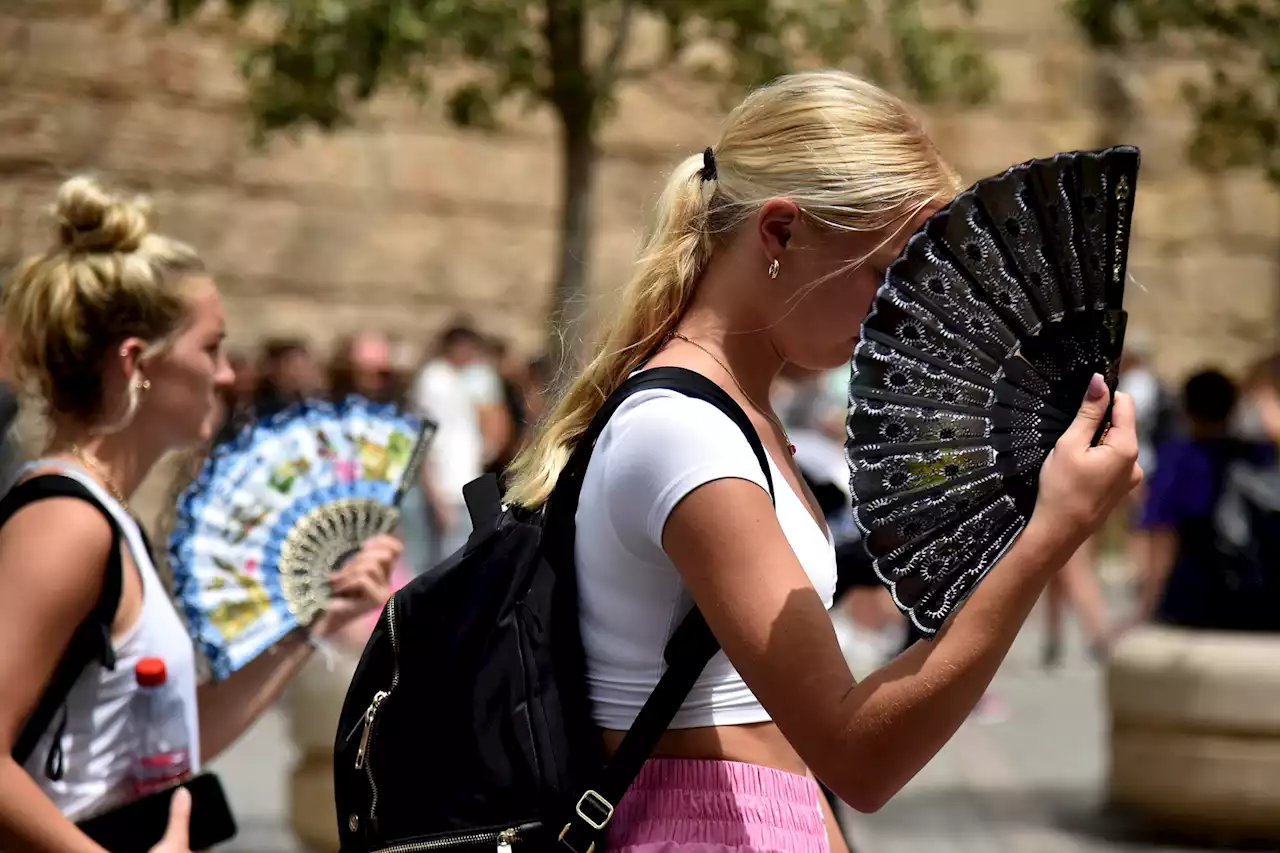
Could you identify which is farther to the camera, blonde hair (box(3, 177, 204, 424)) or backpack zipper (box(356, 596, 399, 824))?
blonde hair (box(3, 177, 204, 424))

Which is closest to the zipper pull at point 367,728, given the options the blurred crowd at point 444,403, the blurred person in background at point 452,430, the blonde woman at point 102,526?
the blonde woman at point 102,526

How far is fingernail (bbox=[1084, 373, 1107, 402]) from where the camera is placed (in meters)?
1.83

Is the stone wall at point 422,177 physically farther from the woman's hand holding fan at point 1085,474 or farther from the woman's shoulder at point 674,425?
the woman's hand holding fan at point 1085,474

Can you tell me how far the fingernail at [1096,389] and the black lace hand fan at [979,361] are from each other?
22 mm

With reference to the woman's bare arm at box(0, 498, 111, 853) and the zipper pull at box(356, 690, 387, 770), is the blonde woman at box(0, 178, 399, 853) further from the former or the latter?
the zipper pull at box(356, 690, 387, 770)

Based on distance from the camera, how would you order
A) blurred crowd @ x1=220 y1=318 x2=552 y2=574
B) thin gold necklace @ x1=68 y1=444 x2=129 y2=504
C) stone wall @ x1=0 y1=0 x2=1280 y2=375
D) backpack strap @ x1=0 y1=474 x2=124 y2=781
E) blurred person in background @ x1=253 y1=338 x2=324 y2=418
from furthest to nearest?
stone wall @ x1=0 y1=0 x2=1280 y2=375
blurred crowd @ x1=220 y1=318 x2=552 y2=574
blurred person in background @ x1=253 y1=338 x2=324 y2=418
thin gold necklace @ x1=68 y1=444 x2=129 y2=504
backpack strap @ x1=0 y1=474 x2=124 y2=781

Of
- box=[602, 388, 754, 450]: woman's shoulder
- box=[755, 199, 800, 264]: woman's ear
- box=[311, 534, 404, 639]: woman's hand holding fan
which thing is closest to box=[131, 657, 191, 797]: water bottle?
box=[311, 534, 404, 639]: woman's hand holding fan

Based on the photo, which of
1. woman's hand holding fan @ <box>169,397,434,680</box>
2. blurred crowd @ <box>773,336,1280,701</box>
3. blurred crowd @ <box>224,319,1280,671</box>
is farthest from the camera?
blurred crowd @ <box>224,319,1280,671</box>

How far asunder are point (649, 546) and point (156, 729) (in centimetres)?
115

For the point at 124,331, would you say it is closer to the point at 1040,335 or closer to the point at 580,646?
the point at 580,646

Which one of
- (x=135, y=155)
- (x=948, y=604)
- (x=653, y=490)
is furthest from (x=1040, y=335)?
(x=135, y=155)

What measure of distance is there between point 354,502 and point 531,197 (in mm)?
12172

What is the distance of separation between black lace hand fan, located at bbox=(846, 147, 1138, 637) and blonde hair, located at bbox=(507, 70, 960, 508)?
0.20 m

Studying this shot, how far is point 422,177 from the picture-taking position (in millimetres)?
14828
